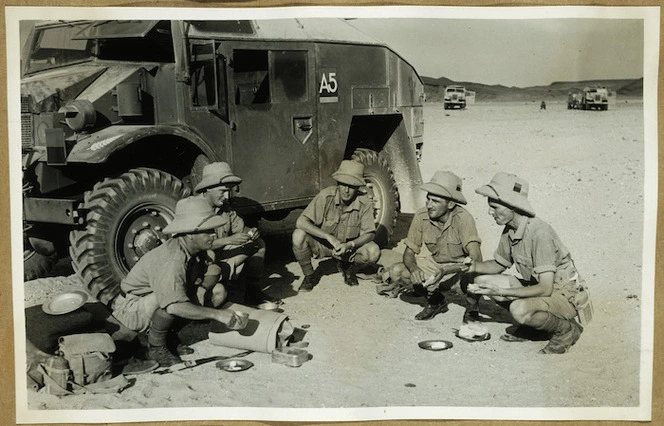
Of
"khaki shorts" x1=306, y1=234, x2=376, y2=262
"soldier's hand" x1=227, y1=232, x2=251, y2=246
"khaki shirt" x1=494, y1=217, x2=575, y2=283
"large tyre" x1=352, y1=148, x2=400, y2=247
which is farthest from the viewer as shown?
"large tyre" x1=352, y1=148, x2=400, y2=247

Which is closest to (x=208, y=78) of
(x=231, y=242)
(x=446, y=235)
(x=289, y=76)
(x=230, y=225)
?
(x=289, y=76)

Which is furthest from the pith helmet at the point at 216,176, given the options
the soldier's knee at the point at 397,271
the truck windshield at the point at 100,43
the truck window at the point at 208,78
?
the soldier's knee at the point at 397,271

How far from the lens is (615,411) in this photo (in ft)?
12.5

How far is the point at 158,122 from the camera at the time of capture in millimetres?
4320

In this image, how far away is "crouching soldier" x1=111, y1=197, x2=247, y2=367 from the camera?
363 centimetres

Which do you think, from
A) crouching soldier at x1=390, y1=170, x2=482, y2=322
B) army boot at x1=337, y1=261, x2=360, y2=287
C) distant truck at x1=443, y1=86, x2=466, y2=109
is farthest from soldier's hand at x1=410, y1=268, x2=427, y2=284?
distant truck at x1=443, y1=86, x2=466, y2=109

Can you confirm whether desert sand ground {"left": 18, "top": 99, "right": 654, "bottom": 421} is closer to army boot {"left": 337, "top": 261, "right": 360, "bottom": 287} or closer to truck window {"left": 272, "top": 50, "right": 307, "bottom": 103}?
army boot {"left": 337, "top": 261, "right": 360, "bottom": 287}

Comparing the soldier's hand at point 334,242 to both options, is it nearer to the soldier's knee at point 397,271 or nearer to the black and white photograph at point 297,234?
the black and white photograph at point 297,234

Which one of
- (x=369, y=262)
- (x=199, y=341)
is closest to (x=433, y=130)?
(x=369, y=262)

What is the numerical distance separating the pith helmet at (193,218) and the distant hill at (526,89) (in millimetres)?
1656

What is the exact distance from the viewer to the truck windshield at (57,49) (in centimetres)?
419

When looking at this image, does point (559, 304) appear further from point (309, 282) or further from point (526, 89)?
point (309, 282)

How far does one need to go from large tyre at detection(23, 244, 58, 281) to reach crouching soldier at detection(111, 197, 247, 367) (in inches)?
27.1

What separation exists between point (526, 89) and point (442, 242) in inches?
38.4
